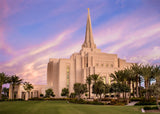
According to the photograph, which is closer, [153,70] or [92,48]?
[153,70]

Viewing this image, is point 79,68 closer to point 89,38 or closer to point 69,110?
point 89,38

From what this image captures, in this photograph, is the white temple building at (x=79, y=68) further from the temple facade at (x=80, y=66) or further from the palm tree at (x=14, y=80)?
the palm tree at (x=14, y=80)

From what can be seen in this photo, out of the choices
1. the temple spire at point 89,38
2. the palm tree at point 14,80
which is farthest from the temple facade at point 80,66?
the palm tree at point 14,80

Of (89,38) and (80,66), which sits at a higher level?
(89,38)

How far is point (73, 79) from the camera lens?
98562 millimetres

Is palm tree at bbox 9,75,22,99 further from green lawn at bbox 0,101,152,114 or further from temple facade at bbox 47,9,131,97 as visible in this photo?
green lawn at bbox 0,101,152,114

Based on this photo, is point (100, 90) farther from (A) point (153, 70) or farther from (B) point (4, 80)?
(B) point (4, 80)

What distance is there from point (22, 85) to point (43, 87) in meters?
19.7

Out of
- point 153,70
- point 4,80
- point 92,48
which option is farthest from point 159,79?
point 92,48

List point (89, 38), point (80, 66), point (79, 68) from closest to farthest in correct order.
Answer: point (79, 68) < point (80, 66) < point (89, 38)

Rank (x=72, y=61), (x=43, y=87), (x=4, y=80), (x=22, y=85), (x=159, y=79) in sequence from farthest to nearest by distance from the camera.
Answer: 1. (x=72, y=61)
2. (x=43, y=87)
3. (x=22, y=85)
4. (x=4, y=80)
5. (x=159, y=79)

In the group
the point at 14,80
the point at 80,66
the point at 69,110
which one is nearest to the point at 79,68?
the point at 80,66

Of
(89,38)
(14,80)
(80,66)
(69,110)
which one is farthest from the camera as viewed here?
(89,38)

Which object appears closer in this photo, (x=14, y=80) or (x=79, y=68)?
(x=14, y=80)
